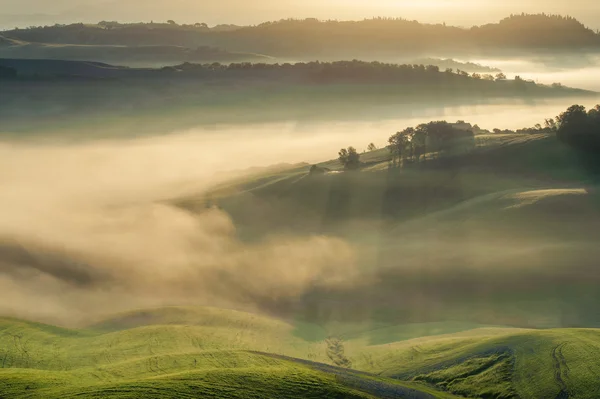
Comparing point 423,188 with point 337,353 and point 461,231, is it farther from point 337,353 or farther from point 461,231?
point 337,353

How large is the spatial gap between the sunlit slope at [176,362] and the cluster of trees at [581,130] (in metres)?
105

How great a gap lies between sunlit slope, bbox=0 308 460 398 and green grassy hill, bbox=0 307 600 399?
0.15 metres

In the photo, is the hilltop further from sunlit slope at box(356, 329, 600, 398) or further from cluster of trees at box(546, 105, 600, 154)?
sunlit slope at box(356, 329, 600, 398)

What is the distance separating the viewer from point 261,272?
154000mm

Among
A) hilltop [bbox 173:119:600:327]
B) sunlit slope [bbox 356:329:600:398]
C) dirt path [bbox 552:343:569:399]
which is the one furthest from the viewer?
hilltop [bbox 173:119:600:327]

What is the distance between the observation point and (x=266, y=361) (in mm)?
91562

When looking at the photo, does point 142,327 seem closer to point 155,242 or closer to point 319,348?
point 319,348

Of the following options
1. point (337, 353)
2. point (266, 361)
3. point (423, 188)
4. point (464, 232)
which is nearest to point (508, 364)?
point (266, 361)

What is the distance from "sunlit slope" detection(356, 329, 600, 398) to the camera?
264 ft

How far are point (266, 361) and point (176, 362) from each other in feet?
38.2

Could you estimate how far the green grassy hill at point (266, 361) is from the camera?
76312 millimetres

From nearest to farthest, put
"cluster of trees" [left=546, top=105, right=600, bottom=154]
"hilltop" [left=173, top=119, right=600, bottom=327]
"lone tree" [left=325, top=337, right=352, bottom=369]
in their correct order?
1. "lone tree" [left=325, top=337, right=352, bottom=369]
2. "hilltop" [left=173, top=119, right=600, bottom=327]
3. "cluster of trees" [left=546, top=105, right=600, bottom=154]

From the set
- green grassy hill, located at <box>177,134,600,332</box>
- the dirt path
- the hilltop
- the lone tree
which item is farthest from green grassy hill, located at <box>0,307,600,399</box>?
green grassy hill, located at <box>177,134,600,332</box>

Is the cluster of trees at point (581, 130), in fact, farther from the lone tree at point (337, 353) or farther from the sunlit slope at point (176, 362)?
the sunlit slope at point (176, 362)
